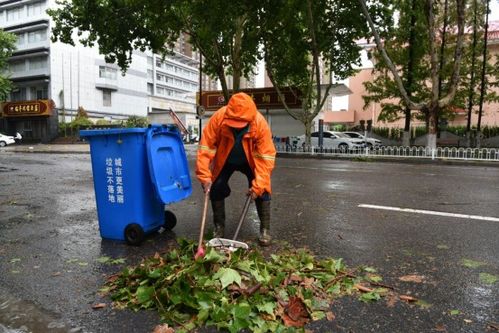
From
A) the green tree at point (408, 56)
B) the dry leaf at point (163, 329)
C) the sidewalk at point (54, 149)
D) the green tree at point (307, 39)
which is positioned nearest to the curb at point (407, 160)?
the green tree at point (307, 39)

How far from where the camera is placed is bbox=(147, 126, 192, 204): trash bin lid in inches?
152

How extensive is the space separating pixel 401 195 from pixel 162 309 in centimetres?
568

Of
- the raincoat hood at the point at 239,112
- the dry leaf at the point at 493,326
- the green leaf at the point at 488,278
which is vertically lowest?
the dry leaf at the point at 493,326

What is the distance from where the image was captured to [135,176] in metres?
3.91

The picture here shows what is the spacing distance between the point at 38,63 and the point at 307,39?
32.3 meters

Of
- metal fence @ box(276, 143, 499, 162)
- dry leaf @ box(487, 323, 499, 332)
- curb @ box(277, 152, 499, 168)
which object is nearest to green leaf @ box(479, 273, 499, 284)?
dry leaf @ box(487, 323, 499, 332)

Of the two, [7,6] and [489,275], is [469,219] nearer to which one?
[489,275]

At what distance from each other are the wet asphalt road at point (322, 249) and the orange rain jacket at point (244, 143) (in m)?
0.85

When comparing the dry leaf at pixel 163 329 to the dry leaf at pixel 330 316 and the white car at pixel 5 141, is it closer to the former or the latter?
the dry leaf at pixel 330 316

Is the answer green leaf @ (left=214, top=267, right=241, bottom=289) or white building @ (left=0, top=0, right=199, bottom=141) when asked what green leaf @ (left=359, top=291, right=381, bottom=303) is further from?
white building @ (left=0, top=0, right=199, bottom=141)

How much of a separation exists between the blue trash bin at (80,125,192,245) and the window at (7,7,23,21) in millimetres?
48581

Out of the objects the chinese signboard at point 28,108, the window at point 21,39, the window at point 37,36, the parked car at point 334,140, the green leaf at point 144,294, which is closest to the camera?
the green leaf at point 144,294

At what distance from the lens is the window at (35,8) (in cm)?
4244

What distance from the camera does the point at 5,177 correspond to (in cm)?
1052
